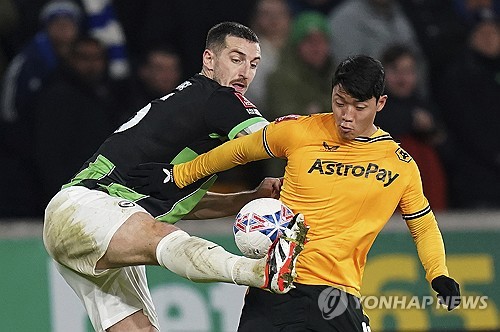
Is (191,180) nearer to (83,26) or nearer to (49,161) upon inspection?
(49,161)

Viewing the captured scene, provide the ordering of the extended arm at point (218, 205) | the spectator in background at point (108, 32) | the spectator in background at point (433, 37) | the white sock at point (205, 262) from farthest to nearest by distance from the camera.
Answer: the spectator in background at point (433, 37) → the spectator in background at point (108, 32) → the extended arm at point (218, 205) → the white sock at point (205, 262)

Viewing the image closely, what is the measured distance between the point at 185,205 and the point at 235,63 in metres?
0.82

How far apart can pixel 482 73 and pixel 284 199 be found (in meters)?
4.37

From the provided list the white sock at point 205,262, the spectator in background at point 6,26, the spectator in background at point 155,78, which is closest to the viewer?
the white sock at point 205,262

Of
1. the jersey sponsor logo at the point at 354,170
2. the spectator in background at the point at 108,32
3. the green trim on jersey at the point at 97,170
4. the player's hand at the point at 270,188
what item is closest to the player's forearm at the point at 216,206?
the player's hand at the point at 270,188

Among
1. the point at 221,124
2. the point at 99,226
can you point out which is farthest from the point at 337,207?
the point at 99,226

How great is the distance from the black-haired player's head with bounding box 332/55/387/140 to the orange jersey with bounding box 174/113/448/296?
14 centimetres

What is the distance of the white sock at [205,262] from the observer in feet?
16.5

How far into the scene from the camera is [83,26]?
9422mm

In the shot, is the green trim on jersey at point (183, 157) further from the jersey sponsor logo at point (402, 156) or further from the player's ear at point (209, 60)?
the jersey sponsor logo at point (402, 156)

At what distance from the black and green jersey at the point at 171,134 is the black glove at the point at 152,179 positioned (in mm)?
34

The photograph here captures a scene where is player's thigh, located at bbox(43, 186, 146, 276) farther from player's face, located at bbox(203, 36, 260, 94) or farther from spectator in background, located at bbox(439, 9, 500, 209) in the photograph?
spectator in background, located at bbox(439, 9, 500, 209)

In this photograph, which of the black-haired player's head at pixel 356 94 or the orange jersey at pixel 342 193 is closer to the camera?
the black-haired player's head at pixel 356 94

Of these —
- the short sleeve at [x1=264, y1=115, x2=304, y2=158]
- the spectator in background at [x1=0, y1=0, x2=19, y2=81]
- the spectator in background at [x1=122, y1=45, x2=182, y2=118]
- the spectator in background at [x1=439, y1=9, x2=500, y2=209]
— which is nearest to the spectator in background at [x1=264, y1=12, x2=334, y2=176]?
the spectator in background at [x1=122, y1=45, x2=182, y2=118]
